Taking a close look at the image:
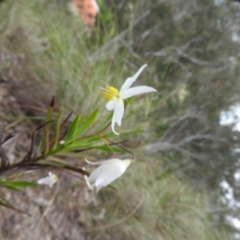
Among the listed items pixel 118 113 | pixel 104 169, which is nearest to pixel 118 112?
pixel 118 113

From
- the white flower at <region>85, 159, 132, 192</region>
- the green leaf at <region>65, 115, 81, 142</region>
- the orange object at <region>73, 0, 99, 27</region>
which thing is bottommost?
the orange object at <region>73, 0, 99, 27</region>

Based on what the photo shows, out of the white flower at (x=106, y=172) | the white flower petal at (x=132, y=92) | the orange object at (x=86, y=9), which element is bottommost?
the orange object at (x=86, y=9)

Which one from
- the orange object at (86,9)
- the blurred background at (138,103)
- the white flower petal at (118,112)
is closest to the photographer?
the white flower petal at (118,112)

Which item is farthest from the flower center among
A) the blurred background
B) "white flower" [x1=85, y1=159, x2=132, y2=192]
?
the blurred background

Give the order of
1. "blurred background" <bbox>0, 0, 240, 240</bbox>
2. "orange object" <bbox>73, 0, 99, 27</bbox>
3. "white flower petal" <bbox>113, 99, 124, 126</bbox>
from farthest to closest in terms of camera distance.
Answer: "orange object" <bbox>73, 0, 99, 27</bbox> → "blurred background" <bbox>0, 0, 240, 240</bbox> → "white flower petal" <bbox>113, 99, 124, 126</bbox>

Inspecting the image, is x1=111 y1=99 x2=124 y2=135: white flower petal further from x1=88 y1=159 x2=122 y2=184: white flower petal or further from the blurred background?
the blurred background

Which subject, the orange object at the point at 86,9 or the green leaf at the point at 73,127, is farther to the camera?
the orange object at the point at 86,9

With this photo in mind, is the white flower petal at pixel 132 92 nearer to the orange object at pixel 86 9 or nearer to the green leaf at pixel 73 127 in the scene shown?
the green leaf at pixel 73 127

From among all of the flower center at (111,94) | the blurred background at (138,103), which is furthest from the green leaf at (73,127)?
the blurred background at (138,103)

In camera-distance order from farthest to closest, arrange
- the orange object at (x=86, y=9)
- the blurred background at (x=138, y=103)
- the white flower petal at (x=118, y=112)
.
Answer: the orange object at (x=86, y=9), the blurred background at (x=138, y=103), the white flower petal at (x=118, y=112)
